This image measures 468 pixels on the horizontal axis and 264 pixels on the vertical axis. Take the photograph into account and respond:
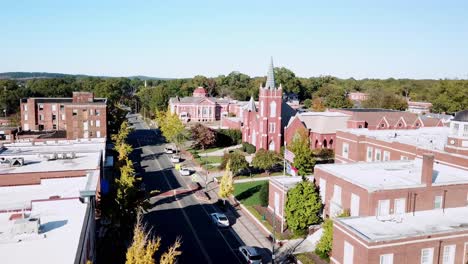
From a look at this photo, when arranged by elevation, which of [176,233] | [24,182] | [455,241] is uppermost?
[24,182]

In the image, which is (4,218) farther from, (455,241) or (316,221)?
(455,241)

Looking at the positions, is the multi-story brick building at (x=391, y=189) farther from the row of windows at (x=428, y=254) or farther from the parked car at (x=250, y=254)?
the parked car at (x=250, y=254)

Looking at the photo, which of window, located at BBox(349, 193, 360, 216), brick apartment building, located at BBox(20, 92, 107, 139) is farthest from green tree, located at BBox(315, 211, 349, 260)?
brick apartment building, located at BBox(20, 92, 107, 139)

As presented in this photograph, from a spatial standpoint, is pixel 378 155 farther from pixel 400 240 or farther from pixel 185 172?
pixel 185 172

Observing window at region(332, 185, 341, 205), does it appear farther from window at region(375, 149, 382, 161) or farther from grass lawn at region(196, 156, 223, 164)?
grass lawn at region(196, 156, 223, 164)

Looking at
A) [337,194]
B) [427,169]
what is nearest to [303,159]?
[337,194]

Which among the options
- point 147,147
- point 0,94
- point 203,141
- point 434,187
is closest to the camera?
point 434,187

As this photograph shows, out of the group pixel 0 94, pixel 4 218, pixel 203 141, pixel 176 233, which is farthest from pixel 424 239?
pixel 0 94
